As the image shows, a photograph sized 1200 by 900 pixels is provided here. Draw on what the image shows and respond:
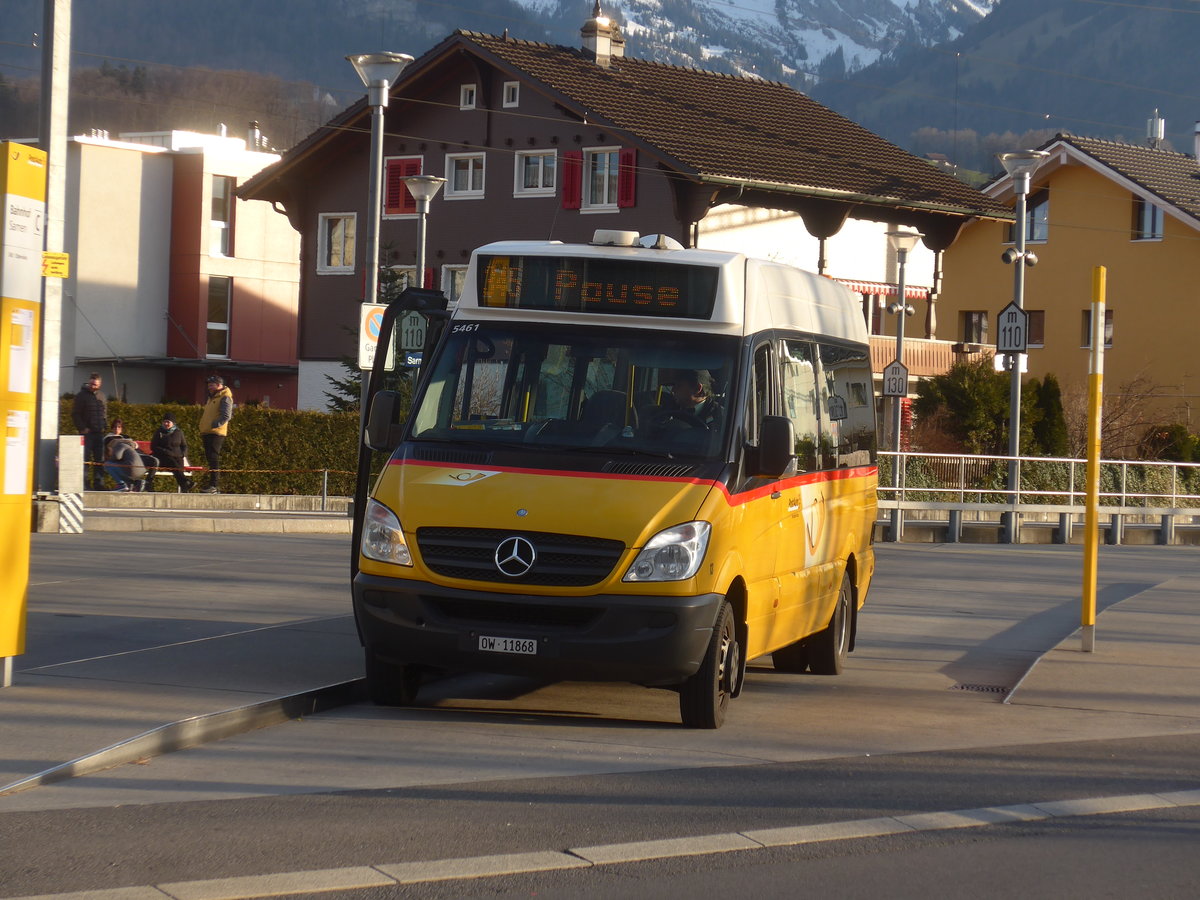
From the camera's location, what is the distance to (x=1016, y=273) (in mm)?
31938

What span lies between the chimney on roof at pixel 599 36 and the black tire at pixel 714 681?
129ft

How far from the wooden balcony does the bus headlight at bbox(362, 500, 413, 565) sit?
3872cm

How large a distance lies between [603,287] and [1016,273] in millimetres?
22893

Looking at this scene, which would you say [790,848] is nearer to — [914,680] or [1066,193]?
[914,680]

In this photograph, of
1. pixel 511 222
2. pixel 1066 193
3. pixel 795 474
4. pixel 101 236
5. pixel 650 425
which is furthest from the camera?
pixel 101 236

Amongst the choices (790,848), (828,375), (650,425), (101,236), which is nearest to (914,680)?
(828,375)

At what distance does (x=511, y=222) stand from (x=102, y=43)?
155 metres

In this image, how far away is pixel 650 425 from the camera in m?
9.88

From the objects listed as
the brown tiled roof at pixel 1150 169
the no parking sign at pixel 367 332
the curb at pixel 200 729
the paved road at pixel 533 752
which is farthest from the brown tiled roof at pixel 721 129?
the curb at pixel 200 729

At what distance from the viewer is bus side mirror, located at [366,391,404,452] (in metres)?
10.0

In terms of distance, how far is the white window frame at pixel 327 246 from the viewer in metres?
52.0

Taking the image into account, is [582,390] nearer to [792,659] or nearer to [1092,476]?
[792,659]

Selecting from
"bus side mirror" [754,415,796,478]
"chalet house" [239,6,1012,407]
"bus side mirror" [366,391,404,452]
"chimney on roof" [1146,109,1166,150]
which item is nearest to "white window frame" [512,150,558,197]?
"chalet house" [239,6,1012,407]

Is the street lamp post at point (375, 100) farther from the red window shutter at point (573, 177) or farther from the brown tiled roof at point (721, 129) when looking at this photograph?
the red window shutter at point (573, 177)
